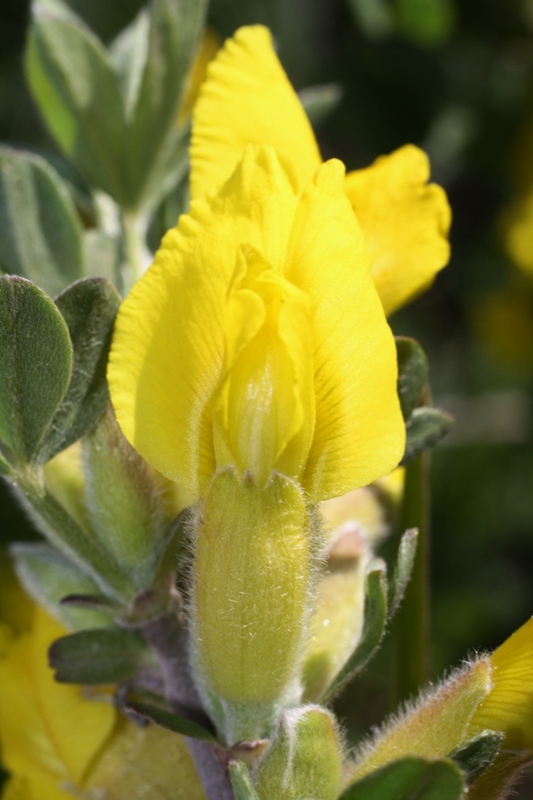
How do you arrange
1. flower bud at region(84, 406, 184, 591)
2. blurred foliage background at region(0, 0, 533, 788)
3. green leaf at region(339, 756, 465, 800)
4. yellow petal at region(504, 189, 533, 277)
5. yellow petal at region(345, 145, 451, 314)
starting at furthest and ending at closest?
yellow petal at region(504, 189, 533, 277) < blurred foliage background at region(0, 0, 533, 788) < yellow petal at region(345, 145, 451, 314) < flower bud at region(84, 406, 184, 591) < green leaf at region(339, 756, 465, 800)

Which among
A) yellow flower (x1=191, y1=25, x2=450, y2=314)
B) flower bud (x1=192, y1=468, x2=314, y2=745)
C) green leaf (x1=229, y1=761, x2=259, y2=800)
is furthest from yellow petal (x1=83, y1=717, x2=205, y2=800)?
yellow flower (x1=191, y1=25, x2=450, y2=314)

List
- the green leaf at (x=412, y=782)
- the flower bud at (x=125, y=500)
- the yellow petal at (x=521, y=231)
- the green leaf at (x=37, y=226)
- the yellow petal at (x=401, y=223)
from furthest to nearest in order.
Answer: the yellow petal at (x=521, y=231) → the green leaf at (x=37, y=226) → the yellow petal at (x=401, y=223) → the flower bud at (x=125, y=500) → the green leaf at (x=412, y=782)

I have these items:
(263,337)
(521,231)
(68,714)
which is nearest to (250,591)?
(263,337)

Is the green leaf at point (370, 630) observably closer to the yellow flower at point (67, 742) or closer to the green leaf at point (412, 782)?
the green leaf at point (412, 782)

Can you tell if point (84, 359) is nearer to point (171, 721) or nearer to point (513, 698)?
point (171, 721)

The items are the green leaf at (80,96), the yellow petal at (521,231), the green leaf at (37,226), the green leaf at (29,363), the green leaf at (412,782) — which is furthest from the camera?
the yellow petal at (521,231)

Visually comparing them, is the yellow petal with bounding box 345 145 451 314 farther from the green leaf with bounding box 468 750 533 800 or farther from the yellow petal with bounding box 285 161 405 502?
the green leaf with bounding box 468 750 533 800

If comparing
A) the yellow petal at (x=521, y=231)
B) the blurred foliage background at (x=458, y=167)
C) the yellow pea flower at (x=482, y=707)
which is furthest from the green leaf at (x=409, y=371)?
the yellow petal at (x=521, y=231)
